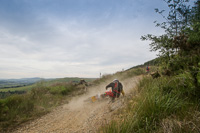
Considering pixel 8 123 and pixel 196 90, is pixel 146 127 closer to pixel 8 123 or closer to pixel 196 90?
pixel 196 90

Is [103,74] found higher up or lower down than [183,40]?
lower down

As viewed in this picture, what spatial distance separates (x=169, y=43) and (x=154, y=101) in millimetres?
2338

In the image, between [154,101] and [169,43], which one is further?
[169,43]

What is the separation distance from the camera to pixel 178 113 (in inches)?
95.0

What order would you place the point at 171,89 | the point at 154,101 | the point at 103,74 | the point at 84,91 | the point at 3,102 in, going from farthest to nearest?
the point at 103,74 → the point at 84,91 → the point at 3,102 → the point at 171,89 → the point at 154,101

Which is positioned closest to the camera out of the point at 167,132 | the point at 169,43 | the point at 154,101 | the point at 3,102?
the point at 167,132

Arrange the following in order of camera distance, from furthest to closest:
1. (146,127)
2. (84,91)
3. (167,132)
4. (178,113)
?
(84,91) < (178,113) < (146,127) < (167,132)

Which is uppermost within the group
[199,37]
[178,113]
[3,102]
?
[199,37]

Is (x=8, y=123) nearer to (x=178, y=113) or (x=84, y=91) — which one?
(x=178, y=113)

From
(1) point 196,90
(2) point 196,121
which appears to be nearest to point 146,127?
(2) point 196,121

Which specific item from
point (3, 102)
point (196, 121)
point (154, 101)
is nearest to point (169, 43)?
point (154, 101)

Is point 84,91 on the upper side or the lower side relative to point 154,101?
lower

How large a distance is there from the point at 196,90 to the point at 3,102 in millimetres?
8172

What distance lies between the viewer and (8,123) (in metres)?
4.47
